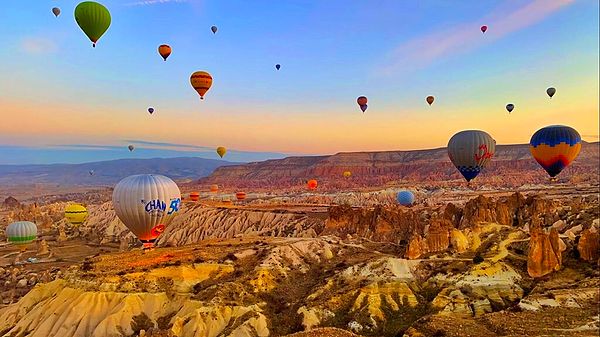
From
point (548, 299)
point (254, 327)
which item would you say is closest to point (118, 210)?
point (254, 327)

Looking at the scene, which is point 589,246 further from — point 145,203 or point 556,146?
point 145,203

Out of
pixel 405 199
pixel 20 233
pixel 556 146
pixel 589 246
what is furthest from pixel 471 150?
pixel 20 233

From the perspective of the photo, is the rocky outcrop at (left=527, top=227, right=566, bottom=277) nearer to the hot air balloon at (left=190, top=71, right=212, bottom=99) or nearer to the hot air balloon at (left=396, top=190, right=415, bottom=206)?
the hot air balloon at (left=190, top=71, right=212, bottom=99)

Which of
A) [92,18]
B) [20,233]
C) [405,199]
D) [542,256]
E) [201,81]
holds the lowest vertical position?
[20,233]

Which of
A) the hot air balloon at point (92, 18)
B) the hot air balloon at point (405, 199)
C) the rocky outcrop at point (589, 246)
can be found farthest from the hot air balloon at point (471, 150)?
the hot air balloon at point (405, 199)

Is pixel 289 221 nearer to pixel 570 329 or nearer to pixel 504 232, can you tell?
pixel 504 232

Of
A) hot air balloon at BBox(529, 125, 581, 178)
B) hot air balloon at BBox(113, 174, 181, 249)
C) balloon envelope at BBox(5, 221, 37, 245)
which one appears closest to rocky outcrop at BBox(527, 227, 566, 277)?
hot air balloon at BBox(529, 125, 581, 178)
